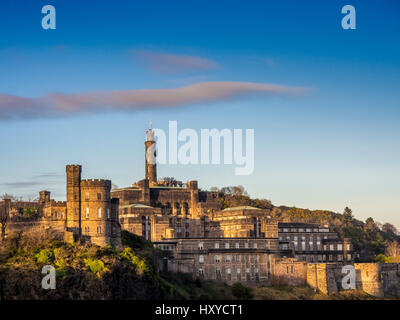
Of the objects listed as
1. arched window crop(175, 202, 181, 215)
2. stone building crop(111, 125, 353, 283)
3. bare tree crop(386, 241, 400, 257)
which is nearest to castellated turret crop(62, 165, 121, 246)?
stone building crop(111, 125, 353, 283)

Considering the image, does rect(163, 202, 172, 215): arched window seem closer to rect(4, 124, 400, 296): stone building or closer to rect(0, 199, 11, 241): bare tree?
rect(4, 124, 400, 296): stone building

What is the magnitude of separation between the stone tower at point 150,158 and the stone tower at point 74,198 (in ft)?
144

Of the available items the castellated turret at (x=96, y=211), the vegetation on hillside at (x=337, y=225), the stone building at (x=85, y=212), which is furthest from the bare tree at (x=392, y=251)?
the castellated turret at (x=96, y=211)

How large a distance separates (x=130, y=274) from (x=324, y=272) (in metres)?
32.6

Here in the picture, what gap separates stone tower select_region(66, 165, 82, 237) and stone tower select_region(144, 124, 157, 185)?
43.8 meters

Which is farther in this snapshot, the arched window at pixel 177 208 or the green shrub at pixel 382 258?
the green shrub at pixel 382 258

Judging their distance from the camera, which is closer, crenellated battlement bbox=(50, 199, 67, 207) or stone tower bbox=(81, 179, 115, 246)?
stone tower bbox=(81, 179, 115, 246)

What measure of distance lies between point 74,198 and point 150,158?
46575 mm

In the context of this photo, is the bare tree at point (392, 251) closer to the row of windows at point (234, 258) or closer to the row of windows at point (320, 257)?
the row of windows at point (320, 257)

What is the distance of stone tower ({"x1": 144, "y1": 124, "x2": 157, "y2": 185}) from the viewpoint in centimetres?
15312

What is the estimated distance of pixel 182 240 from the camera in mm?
124438

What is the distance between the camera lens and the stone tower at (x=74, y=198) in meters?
107

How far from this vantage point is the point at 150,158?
506ft
